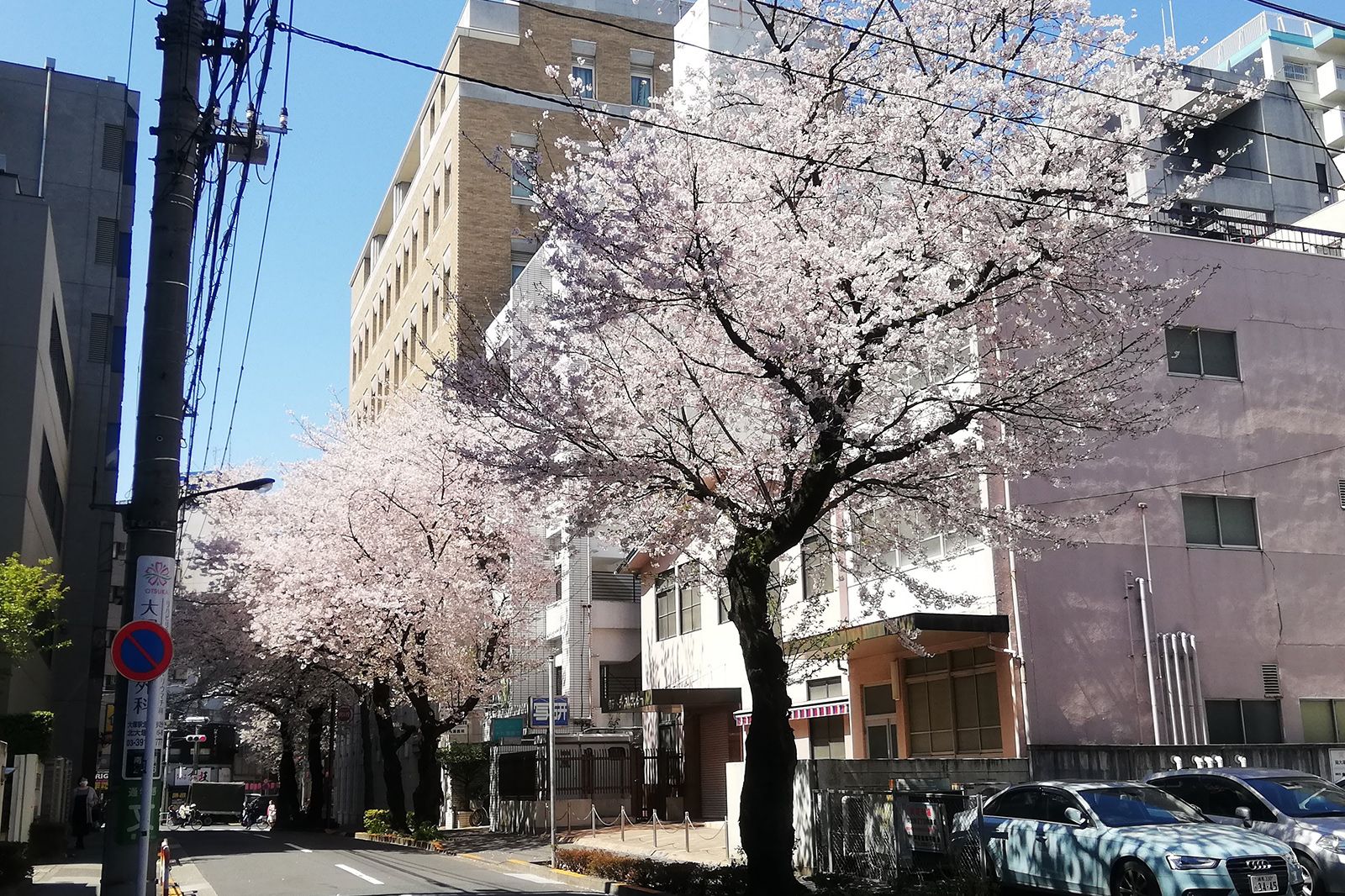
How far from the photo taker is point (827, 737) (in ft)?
87.9

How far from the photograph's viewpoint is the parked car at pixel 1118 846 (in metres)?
12.6

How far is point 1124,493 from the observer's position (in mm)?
22781

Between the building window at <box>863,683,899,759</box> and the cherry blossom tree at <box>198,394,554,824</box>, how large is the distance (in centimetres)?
997

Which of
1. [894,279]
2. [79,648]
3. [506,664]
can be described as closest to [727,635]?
[506,664]

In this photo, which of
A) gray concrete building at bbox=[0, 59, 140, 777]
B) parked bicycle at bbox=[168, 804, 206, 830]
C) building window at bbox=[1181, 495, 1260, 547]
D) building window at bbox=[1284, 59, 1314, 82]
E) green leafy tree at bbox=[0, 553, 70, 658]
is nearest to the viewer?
green leafy tree at bbox=[0, 553, 70, 658]

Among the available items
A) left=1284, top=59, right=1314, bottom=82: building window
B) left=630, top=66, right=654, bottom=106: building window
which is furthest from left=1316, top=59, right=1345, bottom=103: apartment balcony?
left=630, top=66, right=654, bottom=106: building window

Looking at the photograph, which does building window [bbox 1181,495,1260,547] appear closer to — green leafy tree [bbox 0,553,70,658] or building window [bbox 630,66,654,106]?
green leafy tree [bbox 0,553,70,658]

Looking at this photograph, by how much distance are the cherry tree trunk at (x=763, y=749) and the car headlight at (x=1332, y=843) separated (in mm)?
6029

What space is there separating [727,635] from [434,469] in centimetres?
896

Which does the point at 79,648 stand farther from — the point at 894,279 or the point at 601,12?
the point at 894,279

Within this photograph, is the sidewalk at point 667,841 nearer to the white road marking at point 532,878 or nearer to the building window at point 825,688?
the white road marking at point 532,878

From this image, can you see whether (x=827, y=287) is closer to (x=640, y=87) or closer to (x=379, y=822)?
(x=379, y=822)

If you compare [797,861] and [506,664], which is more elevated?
[506,664]

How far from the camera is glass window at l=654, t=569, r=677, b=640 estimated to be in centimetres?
3478
